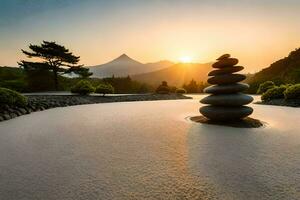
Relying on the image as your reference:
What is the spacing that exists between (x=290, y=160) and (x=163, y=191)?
2841mm

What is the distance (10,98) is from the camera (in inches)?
469

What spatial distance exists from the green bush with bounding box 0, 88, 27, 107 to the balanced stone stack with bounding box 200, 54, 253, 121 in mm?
8959

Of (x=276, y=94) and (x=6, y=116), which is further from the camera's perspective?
(x=276, y=94)

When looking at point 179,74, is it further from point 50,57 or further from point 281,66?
point 50,57

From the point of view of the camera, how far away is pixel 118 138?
6988 mm

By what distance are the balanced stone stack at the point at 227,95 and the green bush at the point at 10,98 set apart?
8.96 m

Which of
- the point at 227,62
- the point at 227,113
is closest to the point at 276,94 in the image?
the point at 227,62

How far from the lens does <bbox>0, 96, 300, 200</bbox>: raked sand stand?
343cm

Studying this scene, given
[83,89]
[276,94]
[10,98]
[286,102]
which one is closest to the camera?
[10,98]

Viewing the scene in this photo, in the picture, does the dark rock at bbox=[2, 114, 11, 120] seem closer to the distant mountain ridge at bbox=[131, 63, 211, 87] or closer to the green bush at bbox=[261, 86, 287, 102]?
the green bush at bbox=[261, 86, 287, 102]

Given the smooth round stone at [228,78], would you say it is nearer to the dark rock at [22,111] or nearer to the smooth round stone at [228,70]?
the smooth round stone at [228,70]

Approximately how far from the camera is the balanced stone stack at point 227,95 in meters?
9.12

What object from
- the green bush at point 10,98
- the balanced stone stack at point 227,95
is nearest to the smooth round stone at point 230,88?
the balanced stone stack at point 227,95

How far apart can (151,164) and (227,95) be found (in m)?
5.64
